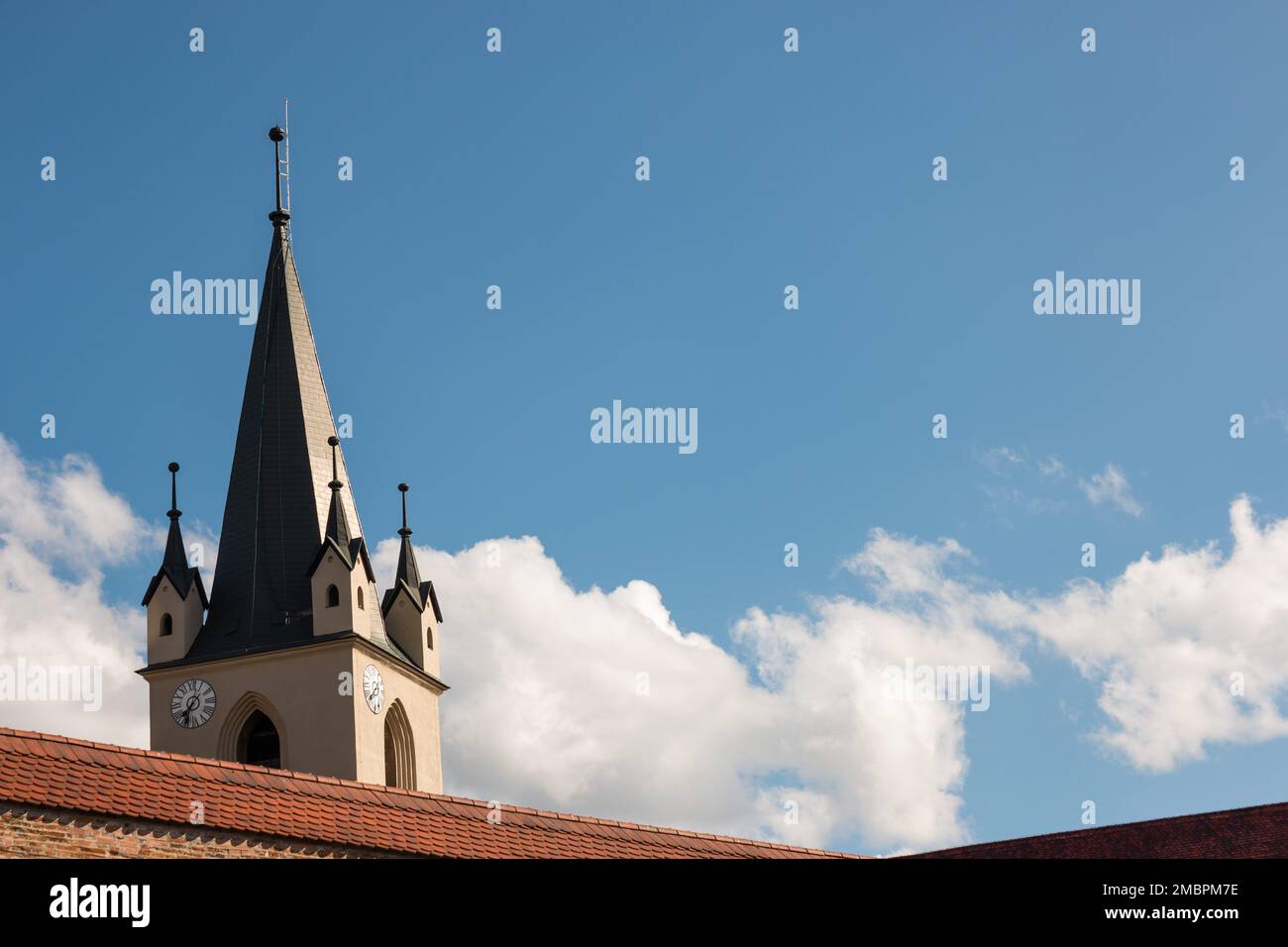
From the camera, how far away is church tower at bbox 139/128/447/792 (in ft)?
153

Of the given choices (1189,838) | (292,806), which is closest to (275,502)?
(1189,838)

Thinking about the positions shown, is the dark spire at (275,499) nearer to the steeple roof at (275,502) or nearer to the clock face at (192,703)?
the steeple roof at (275,502)

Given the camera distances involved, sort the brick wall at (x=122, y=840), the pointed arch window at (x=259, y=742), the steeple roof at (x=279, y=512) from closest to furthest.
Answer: the brick wall at (x=122, y=840) < the pointed arch window at (x=259, y=742) < the steeple roof at (x=279, y=512)

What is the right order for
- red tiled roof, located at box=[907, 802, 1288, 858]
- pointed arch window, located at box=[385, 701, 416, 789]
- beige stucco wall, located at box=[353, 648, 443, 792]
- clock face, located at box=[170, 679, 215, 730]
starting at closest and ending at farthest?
red tiled roof, located at box=[907, 802, 1288, 858] < beige stucco wall, located at box=[353, 648, 443, 792] < clock face, located at box=[170, 679, 215, 730] < pointed arch window, located at box=[385, 701, 416, 789]

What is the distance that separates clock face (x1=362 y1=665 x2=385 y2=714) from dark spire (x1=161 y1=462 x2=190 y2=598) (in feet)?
17.9

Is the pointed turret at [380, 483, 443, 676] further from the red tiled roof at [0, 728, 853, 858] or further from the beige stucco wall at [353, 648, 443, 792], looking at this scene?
the red tiled roof at [0, 728, 853, 858]

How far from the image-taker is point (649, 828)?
22.2 meters

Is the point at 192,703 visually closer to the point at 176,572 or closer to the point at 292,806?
the point at 176,572

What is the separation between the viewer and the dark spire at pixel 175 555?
48.8 m

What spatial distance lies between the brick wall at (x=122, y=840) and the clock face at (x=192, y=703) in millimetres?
29540

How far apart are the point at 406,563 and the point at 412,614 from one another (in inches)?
73.8

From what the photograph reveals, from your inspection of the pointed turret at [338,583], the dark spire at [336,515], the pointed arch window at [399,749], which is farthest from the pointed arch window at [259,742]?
the dark spire at [336,515]

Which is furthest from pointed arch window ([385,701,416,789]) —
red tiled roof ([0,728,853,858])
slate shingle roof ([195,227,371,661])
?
red tiled roof ([0,728,853,858])

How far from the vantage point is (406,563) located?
5294cm
